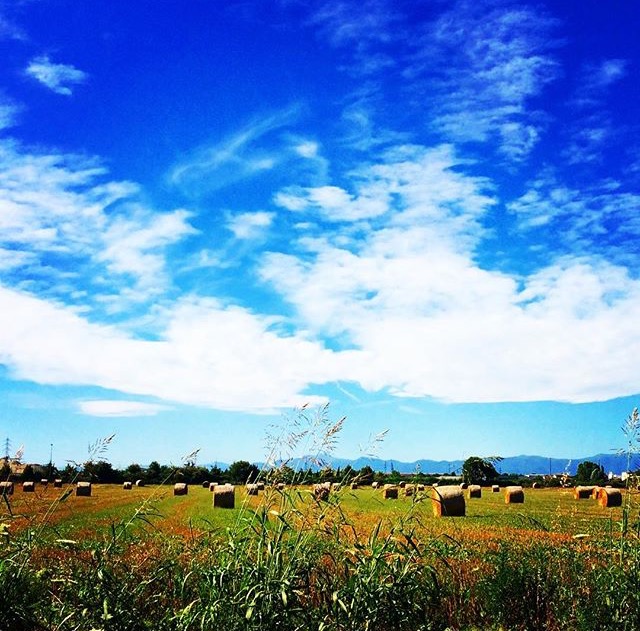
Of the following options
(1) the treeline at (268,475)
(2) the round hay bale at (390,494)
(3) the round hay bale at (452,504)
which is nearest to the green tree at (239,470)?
(1) the treeline at (268,475)

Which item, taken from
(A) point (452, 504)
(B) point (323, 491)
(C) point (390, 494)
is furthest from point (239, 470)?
(B) point (323, 491)

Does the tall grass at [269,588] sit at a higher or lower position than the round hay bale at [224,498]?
higher

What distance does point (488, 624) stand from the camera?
920cm

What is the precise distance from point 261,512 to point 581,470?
6987 centimetres

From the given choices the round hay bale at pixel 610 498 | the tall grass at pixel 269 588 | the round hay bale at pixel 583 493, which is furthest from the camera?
the round hay bale at pixel 583 493

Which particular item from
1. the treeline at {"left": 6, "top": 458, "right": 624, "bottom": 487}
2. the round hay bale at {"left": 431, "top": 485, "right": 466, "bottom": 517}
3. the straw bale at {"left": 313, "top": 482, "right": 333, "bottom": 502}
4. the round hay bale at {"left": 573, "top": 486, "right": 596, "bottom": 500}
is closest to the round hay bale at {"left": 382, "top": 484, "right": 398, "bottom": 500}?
the treeline at {"left": 6, "top": 458, "right": 624, "bottom": 487}

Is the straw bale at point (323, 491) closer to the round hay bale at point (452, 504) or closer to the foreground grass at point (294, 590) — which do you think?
the foreground grass at point (294, 590)

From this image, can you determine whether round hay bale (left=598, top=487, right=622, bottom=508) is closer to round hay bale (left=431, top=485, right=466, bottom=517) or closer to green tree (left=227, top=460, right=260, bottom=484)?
round hay bale (left=431, top=485, right=466, bottom=517)

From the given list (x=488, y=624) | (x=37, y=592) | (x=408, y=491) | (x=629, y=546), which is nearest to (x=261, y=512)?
(x=408, y=491)

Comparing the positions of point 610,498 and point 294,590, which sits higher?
point 294,590

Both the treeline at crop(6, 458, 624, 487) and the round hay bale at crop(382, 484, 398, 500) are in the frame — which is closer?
the treeline at crop(6, 458, 624, 487)

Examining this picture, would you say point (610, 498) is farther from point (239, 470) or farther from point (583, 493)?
point (239, 470)

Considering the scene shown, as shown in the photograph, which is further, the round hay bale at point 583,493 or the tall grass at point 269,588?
the round hay bale at point 583,493

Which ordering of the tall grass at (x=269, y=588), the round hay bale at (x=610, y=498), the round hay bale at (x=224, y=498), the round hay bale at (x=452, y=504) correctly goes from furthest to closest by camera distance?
the round hay bale at (x=610, y=498) → the round hay bale at (x=224, y=498) → the round hay bale at (x=452, y=504) → the tall grass at (x=269, y=588)
